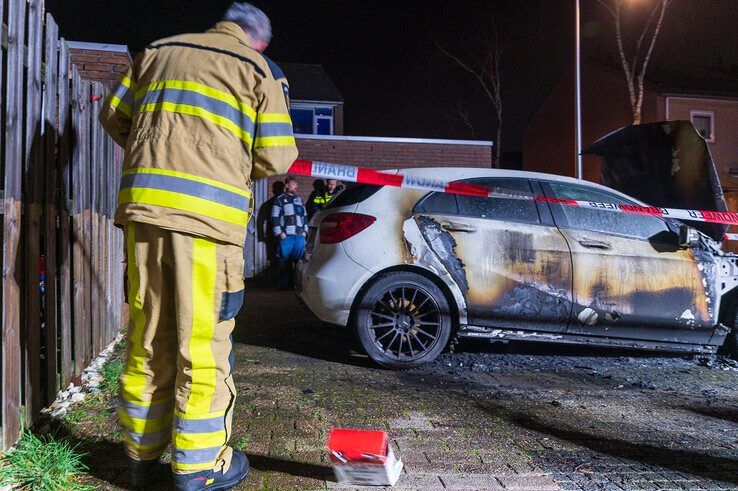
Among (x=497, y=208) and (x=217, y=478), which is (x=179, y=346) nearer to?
(x=217, y=478)

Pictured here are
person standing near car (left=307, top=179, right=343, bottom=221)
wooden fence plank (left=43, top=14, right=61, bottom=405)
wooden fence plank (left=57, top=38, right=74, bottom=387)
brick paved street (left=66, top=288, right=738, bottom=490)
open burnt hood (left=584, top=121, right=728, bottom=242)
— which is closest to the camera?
brick paved street (left=66, top=288, right=738, bottom=490)

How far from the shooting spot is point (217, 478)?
2.37 metres

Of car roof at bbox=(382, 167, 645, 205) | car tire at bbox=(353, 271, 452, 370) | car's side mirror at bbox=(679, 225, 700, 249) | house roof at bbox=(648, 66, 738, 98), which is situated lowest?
car tire at bbox=(353, 271, 452, 370)

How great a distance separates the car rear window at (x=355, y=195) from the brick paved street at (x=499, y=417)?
52.0 inches

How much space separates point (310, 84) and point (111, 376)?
2475cm

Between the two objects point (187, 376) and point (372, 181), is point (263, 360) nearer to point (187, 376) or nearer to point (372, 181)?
point (372, 181)

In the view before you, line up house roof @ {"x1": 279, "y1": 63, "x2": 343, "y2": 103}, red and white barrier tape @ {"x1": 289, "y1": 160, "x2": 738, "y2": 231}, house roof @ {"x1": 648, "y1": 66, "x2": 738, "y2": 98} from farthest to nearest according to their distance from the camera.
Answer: house roof @ {"x1": 279, "y1": 63, "x2": 343, "y2": 103} < house roof @ {"x1": 648, "y1": 66, "x2": 738, "y2": 98} < red and white barrier tape @ {"x1": 289, "y1": 160, "x2": 738, "y2": 231}

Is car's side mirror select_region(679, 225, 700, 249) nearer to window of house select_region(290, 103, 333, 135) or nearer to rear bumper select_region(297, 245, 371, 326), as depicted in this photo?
rear bumper select_region(297, 245, 371, 326)

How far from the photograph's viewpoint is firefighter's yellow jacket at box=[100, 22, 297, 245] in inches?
89.1

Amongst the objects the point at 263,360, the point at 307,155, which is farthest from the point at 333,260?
the point at 307,155

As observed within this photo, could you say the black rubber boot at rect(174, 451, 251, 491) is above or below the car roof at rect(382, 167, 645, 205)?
below

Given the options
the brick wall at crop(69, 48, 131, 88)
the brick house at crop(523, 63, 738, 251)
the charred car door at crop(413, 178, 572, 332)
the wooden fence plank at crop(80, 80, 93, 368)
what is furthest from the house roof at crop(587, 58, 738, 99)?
the wooden fence plank at crop(80, 80, 93, 368)

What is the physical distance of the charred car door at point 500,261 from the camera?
459 cm

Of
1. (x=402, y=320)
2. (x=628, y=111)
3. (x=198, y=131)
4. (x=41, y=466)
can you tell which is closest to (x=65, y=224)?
(x=41, y=466)
